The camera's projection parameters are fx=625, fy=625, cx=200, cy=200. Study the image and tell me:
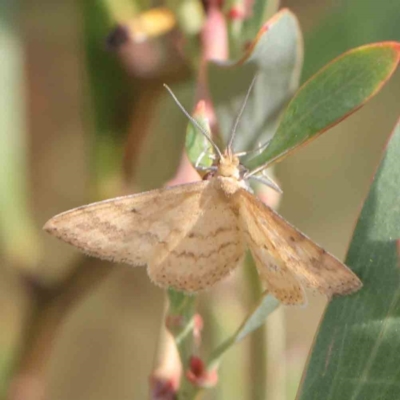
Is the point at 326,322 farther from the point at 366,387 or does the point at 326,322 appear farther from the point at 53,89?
the point at 53,89

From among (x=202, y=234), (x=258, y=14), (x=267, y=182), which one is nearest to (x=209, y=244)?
(x=202, y=234)

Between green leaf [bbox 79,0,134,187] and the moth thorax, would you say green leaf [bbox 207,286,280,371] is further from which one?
green leaf [bbox 79,0,134,187]

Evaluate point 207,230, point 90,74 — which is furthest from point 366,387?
point 90,74

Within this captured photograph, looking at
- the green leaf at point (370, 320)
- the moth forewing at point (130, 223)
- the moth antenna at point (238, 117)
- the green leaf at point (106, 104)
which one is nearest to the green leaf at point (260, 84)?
the moth antenna at point (238, 117)

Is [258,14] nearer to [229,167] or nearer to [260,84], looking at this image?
[260,84]

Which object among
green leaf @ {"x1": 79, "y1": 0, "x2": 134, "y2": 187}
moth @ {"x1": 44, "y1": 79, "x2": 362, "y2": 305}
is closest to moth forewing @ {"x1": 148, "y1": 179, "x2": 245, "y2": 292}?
moth @ {"x1": 44, "y1": 79, "x2": 362, "y2": 305}
